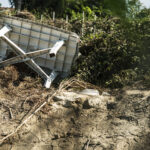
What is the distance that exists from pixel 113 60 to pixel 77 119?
6.68ft

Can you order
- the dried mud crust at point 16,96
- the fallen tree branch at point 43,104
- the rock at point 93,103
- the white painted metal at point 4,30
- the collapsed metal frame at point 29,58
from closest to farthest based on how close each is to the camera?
the fallen tree branch at point 43,104
the dried mud crust at point 16,96
the rock at point 93,103
the collapsed metal frame at point 29,58
the white painted metal at point 4,30

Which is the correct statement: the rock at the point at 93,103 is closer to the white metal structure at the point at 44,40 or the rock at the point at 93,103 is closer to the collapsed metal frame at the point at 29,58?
the collapsed metal frame at the point at 29,58

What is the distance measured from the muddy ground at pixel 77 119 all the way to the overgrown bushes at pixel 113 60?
0.39 m

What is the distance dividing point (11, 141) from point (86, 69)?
253 centimetres

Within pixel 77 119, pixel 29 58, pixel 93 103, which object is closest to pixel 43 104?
pixel 77 119

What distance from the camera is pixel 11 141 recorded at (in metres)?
3.58

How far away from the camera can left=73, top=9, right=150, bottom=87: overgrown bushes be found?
4.96 meters

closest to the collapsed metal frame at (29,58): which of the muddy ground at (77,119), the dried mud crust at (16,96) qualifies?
the dried mud crust at (16,96)

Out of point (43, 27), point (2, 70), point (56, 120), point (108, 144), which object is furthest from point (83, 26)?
point (108, 144)

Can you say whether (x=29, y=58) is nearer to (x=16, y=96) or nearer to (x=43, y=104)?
(x=16, y=96)

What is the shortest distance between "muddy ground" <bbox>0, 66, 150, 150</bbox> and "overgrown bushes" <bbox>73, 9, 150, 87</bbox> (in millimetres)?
395

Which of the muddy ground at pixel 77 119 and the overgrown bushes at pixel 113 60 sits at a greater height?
the overgrown bushes at pixel 113 60

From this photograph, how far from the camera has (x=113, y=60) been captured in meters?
5.34

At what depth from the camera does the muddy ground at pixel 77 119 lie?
344 cm
